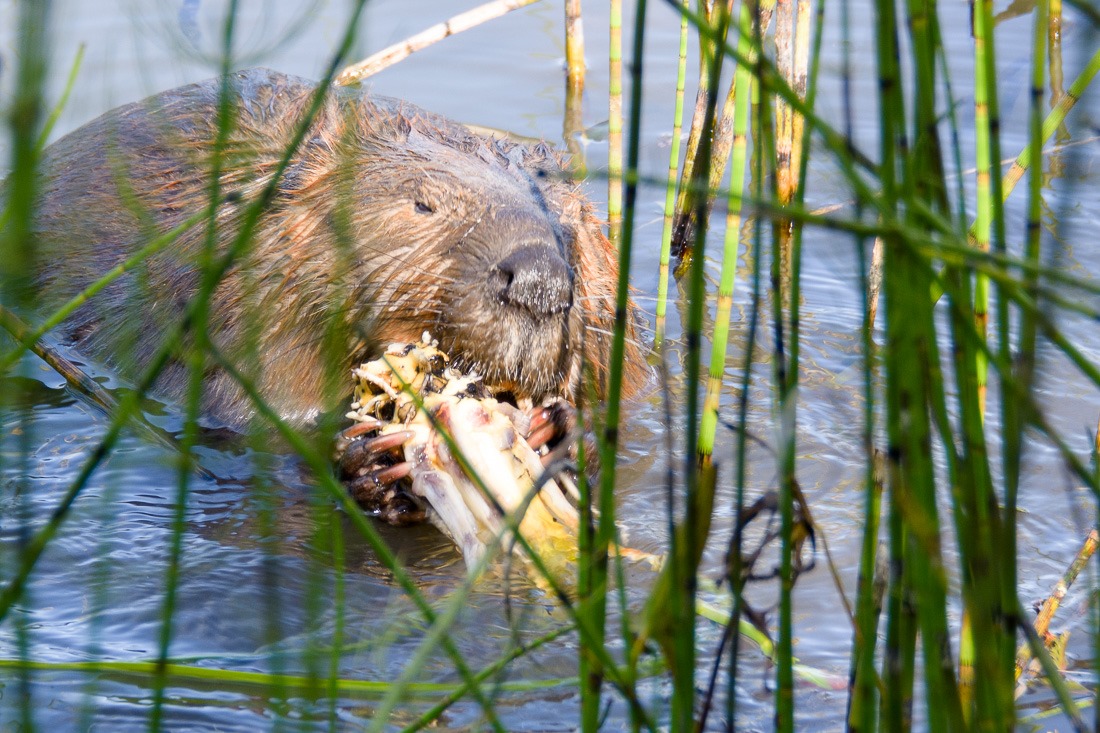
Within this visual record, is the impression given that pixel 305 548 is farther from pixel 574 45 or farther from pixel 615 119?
pixel 574 45

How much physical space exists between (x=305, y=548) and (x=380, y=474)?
0.60 feet

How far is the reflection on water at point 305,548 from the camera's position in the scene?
3.87 feet

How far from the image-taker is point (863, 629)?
96 cm

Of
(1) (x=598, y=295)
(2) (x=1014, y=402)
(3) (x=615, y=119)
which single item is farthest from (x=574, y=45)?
(2) (x=1014, y=402)

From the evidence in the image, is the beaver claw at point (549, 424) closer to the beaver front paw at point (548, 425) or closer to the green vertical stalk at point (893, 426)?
the beaver front paw at point (548, 425)

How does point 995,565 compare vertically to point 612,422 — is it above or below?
below

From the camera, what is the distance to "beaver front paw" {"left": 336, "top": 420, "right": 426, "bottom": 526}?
2211 millimetres

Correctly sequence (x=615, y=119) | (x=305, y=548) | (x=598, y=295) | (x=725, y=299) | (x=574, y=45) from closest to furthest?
(x=725, y=299) < (x=305, y=548) < (x=598, y=295) < (x=615, y=119) < (x=574, y=45)

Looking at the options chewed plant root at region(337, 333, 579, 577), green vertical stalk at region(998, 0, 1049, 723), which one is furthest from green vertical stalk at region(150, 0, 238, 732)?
chewed plant root at region(337, 333, 579, 577)

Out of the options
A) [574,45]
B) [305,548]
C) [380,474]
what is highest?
[574,45]

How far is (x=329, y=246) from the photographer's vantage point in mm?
2607

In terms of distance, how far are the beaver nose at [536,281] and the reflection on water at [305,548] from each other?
418 mm

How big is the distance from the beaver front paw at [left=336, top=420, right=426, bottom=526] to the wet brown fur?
161 mm

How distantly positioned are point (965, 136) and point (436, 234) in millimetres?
2434
